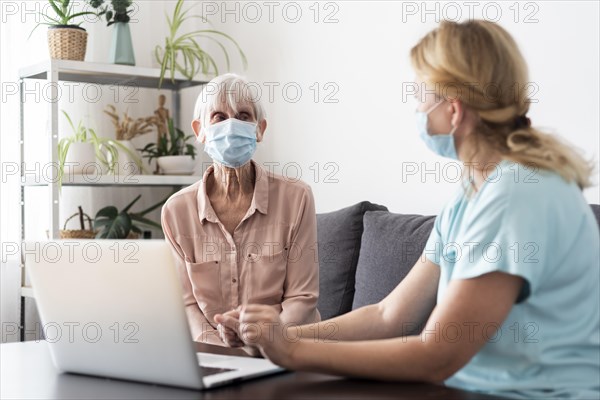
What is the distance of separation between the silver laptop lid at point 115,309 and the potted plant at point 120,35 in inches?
87.1

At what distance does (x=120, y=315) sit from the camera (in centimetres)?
127

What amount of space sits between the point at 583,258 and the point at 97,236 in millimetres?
2443

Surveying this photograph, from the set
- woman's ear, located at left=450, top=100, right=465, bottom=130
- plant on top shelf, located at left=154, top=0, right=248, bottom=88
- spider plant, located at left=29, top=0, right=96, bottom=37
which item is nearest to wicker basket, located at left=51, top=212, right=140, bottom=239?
plant on top shelf, located at left=154, top=0, right=248, bottom=88

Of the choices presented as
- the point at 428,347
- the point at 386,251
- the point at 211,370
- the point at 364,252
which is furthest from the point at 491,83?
the point at 364,252

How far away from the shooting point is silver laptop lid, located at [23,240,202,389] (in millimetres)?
1199

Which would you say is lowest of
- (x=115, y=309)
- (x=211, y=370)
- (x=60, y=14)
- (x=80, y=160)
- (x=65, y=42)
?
(x=211, y=370)

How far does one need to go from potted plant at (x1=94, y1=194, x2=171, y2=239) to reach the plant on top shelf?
1.79 ft

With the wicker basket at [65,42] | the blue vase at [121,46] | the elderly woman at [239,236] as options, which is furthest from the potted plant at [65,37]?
the elderly woman at [239,236]

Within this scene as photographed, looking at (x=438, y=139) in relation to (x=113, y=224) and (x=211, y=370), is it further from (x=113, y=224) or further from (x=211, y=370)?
(x=113, y=224)

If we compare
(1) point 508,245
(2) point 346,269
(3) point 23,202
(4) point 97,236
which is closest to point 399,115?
(2) point 346,269

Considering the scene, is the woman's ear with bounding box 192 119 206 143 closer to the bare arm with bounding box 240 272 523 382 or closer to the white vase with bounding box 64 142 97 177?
the white vase with bounding box 64 142 97 177

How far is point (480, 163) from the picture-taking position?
1.37m

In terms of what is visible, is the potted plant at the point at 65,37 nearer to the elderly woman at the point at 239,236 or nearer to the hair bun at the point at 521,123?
the elderly woman at the point at 239,236

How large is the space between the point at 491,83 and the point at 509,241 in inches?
10.8
